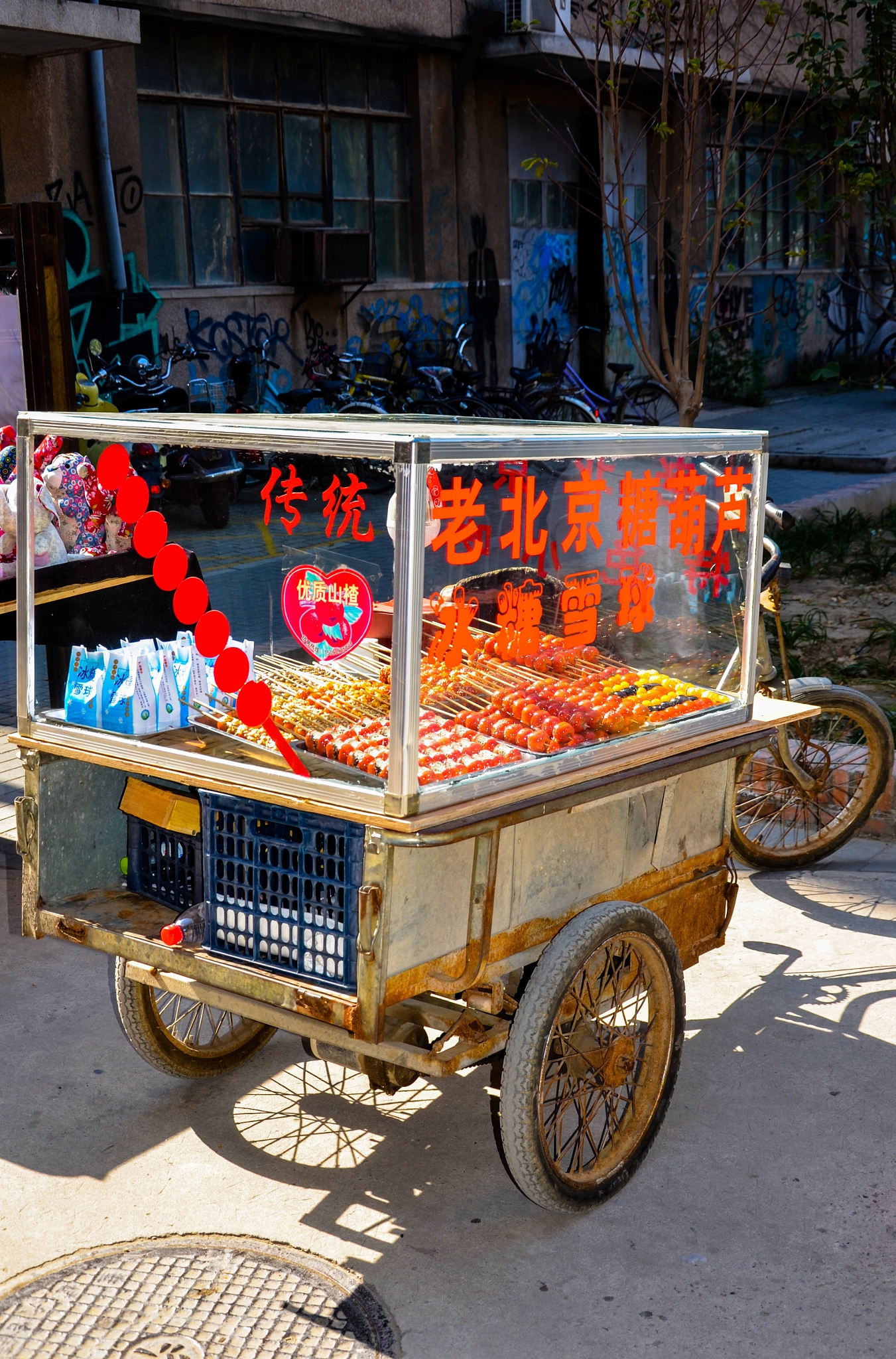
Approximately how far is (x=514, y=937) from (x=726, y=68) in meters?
5.67

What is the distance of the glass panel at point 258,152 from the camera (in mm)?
13320

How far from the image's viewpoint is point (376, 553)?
114 inches

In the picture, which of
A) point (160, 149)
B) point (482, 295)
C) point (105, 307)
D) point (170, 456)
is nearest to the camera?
point (170, 456)

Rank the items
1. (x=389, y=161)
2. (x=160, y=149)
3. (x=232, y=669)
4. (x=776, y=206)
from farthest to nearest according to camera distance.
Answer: (x=776, y=206) < (x=389, y=161) < (x=160, y=149) < (x=232, y=669)

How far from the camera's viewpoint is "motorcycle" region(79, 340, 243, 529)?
5008mm

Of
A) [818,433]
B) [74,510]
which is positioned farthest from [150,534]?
[818,433]

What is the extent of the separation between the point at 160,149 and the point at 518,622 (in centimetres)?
1095

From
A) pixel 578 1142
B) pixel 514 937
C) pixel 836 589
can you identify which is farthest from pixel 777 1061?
pixel 836 589

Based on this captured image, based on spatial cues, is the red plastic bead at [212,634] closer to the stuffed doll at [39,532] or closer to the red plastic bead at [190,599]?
the red plastic bead at [190,599]

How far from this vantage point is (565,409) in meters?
14.3

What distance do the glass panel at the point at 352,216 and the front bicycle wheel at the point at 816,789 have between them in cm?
1082

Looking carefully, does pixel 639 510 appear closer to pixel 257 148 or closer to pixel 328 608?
pixel 328 608

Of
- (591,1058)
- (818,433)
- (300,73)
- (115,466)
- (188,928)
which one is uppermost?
(300,73)

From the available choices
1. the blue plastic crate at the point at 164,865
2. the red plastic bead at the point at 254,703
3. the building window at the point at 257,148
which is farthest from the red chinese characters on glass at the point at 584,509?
the building window at the point at 257,148
